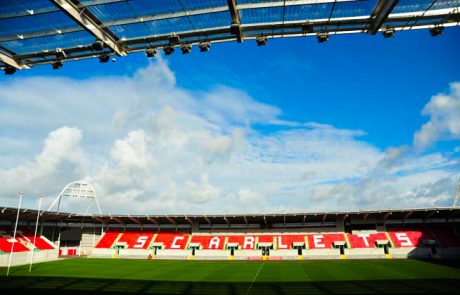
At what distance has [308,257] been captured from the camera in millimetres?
55219

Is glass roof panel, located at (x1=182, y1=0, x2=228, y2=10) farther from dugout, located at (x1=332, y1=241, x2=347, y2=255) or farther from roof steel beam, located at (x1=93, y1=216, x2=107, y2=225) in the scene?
roof steel beam, located at (x1=93, y1=216, x2=107, y2=225)

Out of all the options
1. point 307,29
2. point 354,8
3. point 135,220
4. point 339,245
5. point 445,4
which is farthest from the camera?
point 135,220

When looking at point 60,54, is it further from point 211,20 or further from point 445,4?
point 445,4

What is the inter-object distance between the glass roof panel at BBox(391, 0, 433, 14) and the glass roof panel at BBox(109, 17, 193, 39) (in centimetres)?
661

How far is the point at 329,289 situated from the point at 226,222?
4469 cm

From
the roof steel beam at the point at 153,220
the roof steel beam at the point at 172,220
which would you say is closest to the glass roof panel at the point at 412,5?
the roof steel beam at the point at 172,220

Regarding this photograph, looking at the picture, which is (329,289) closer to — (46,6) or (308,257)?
(46,6)

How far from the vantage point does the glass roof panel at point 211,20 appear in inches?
411

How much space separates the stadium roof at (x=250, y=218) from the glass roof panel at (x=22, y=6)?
4976 centimetres

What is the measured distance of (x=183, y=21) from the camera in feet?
35.8

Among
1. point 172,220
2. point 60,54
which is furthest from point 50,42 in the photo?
point 172,220

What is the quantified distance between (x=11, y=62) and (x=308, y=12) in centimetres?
1104

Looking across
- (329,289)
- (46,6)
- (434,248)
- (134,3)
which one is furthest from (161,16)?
(434,248)

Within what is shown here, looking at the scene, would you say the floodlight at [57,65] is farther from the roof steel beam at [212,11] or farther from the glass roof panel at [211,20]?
the glass roof panel at [211,20]
